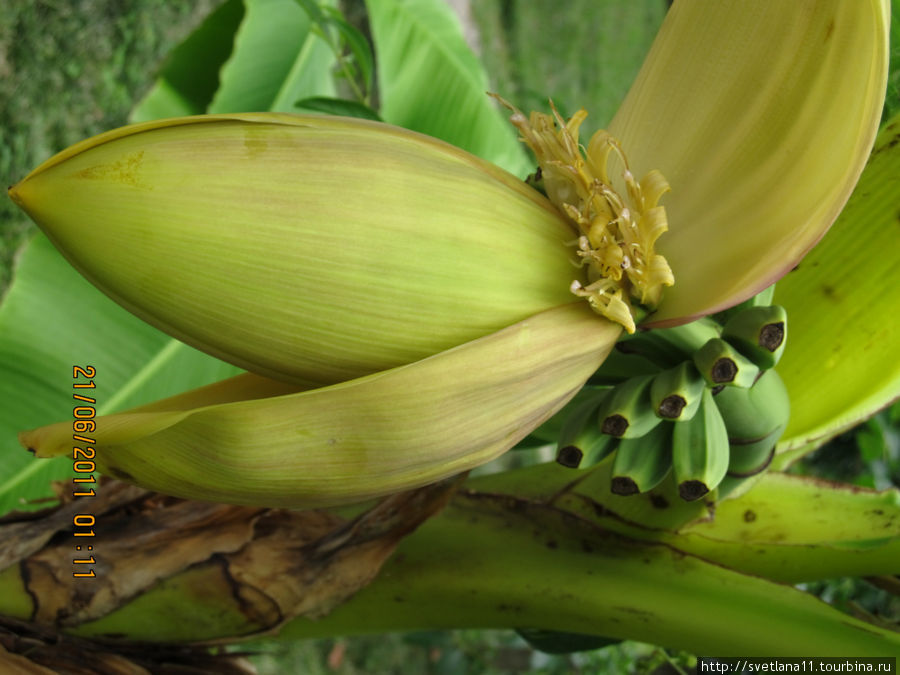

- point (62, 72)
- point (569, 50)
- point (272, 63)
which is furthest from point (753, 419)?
point (569, 50)

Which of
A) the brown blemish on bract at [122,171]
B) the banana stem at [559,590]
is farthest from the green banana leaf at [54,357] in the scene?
the brown blemish on bract at [122,171]

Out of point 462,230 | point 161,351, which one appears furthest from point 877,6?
point 161,351

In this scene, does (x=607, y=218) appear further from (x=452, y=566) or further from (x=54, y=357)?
(x=54, y=357)

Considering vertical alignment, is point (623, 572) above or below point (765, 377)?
below

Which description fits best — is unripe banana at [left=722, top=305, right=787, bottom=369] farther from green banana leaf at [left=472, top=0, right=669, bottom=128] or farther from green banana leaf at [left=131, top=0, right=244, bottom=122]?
green banana leaf at [left=472, top=0, right=669, bottom=128]

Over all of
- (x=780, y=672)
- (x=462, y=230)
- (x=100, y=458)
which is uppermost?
(x=462, y=230)

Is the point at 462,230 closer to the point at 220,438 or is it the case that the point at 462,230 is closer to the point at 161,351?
the point at 220,438

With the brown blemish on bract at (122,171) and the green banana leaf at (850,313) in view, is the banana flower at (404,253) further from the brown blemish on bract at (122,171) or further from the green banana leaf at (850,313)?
the green banana leaf at (850,313)
